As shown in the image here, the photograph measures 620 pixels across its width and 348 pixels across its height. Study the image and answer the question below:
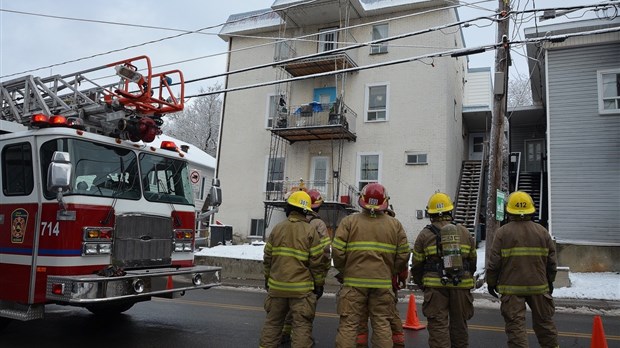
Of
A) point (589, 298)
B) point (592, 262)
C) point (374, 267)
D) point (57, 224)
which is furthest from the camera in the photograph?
point (592, 262)

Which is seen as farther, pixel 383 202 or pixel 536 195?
pixel 536 195

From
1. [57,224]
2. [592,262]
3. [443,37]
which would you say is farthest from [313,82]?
[57,224]

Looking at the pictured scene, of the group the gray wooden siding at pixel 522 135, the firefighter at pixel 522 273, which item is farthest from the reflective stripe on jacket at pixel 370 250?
the gray wooden siding at pixel 522 135

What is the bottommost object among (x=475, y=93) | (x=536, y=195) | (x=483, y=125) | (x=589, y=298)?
(x=589, y=298)

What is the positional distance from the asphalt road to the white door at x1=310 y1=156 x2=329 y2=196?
38.2 ft

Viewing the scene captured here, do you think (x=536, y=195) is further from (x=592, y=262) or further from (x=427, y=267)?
(x=427, y=267)

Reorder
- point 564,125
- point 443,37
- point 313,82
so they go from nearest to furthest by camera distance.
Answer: point 564,125
point 443,37
point 313,82

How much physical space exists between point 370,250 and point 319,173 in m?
16.7

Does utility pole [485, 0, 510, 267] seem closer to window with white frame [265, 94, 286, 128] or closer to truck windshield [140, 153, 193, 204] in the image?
truck windshield [140, 153, 193, 204]

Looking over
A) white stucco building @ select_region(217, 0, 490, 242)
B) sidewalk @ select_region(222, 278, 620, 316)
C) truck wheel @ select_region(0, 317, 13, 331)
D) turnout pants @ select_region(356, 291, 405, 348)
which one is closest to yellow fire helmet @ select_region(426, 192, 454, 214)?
turnout pants @ select_region(356, 291, 405, 348)

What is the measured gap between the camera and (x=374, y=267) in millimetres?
4969

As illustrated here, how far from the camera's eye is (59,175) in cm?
530

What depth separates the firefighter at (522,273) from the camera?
530 cm

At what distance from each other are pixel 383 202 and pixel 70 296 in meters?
3.50
